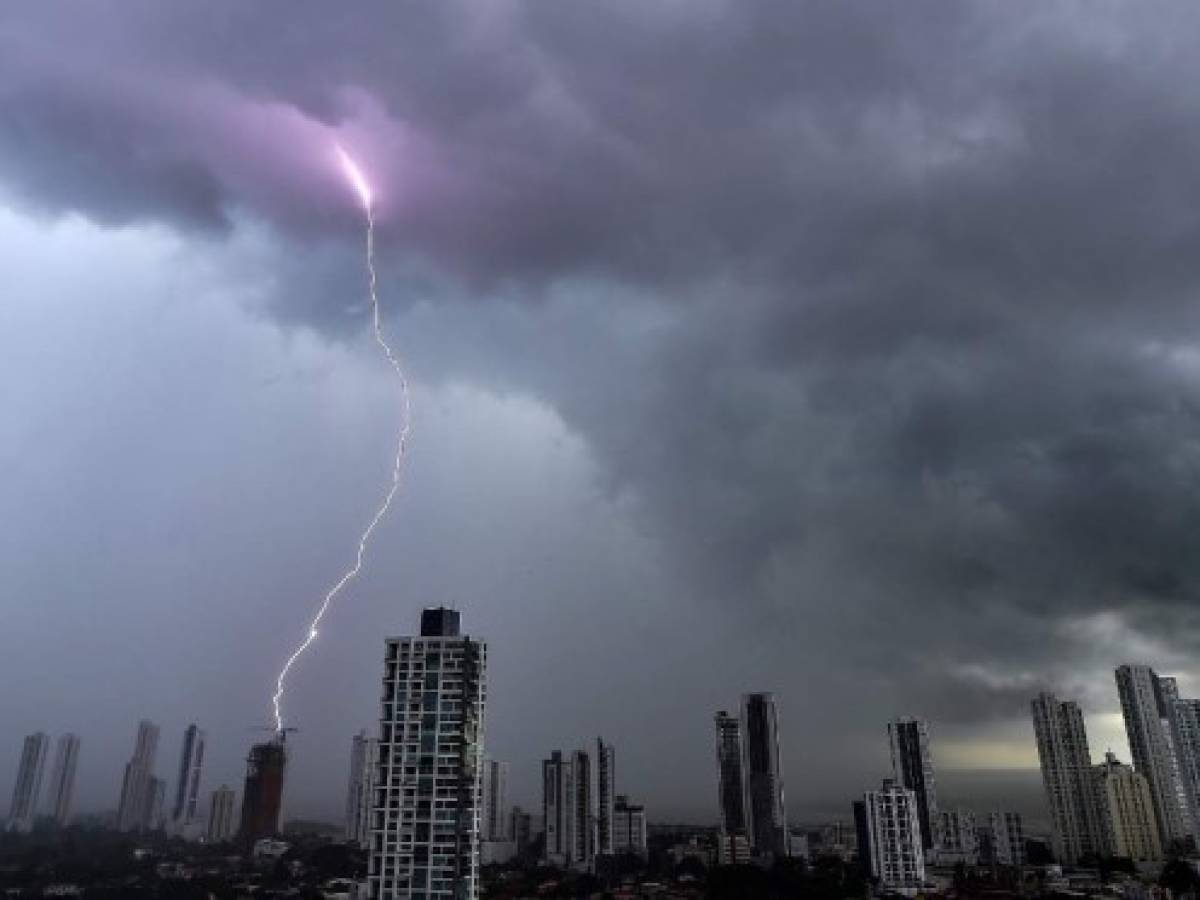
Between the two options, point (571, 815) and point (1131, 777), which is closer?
point (1131, 777)

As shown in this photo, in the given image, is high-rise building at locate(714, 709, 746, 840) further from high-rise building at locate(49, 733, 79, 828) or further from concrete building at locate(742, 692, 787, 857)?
high-rise building at locate(49, 733, 79, 828)

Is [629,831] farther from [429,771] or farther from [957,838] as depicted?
[429,771]

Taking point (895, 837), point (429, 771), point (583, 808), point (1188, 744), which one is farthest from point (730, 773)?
point (429, 771)

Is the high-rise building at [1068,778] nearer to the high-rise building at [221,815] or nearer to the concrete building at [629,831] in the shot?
the concrete building at [629,831]

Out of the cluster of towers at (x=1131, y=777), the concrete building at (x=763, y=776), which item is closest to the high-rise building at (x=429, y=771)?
the concrete building at (x=763, y=776)

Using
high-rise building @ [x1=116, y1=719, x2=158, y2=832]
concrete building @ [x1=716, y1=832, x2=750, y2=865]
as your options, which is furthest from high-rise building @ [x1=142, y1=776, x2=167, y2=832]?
concrete building @ [x1=716, y1=832, x2=750, y2=865]

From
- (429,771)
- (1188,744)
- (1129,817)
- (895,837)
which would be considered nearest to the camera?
(429,771)
